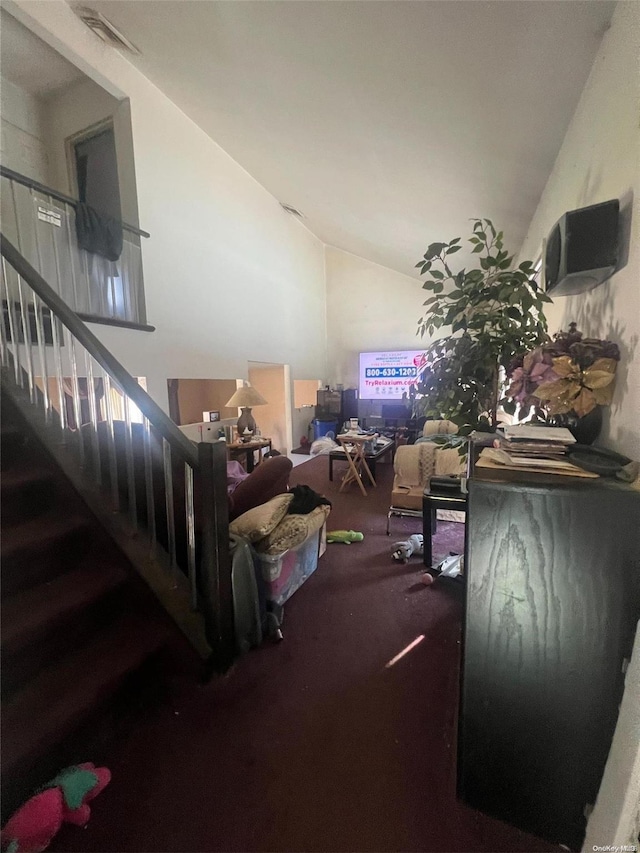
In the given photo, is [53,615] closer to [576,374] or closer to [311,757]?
[311,757]

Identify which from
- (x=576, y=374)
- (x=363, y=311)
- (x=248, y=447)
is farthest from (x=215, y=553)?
(x=363, y=311)

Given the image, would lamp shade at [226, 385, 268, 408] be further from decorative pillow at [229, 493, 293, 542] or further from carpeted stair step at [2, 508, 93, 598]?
carpeted stair step at [2, 508, 93, 598]

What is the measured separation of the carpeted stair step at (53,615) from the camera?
47.8 inches

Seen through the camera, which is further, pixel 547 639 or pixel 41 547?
pixel 41 547

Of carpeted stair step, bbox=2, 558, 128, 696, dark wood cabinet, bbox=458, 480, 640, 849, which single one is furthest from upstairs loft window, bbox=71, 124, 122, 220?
dark wood cabinet, bbox=458, 480, 640, 849

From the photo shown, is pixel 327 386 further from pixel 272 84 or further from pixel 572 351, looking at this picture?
pixel 572 351

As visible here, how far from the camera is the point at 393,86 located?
68.7 inches

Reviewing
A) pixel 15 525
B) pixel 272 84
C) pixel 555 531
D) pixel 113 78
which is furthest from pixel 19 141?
pixel 555 531

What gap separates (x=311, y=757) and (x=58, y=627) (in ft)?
3.58

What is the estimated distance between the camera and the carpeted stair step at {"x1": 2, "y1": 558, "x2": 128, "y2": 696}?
1.21 meters

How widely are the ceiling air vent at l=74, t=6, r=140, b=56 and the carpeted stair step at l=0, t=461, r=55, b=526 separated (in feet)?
10.5

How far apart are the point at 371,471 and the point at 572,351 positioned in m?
3.97

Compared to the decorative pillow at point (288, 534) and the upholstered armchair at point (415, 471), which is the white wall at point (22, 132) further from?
the upholstered armchair at point (415, 471)

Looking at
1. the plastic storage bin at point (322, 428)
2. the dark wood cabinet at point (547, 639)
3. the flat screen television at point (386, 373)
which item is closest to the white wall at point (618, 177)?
the dark wood cabinet at point (547, 639)
